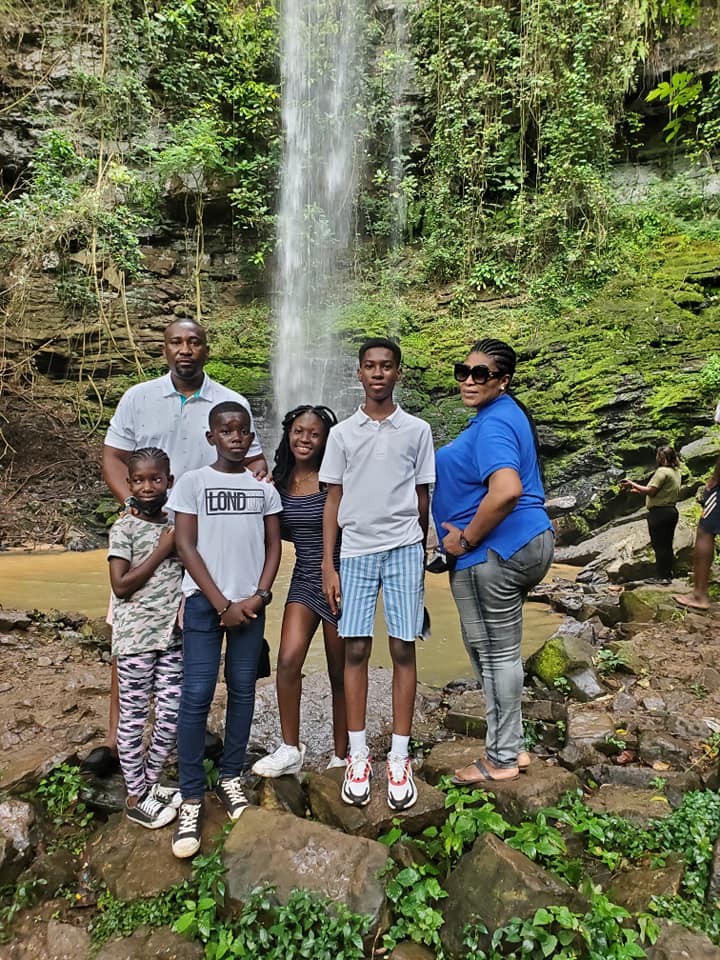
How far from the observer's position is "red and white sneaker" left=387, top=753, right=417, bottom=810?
2.29 m

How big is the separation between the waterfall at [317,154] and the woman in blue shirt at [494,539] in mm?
12676

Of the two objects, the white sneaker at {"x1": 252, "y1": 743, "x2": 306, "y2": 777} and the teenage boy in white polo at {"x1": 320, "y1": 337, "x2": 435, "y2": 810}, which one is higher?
the teenage boy in white polo at {"x1": 320, "y1": 337, "x2": 435, "y2": 810}

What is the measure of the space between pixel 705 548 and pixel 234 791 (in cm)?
400

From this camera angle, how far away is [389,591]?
243 cm

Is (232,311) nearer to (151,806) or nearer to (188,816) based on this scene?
(151,806)

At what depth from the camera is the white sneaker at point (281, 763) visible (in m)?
2.51

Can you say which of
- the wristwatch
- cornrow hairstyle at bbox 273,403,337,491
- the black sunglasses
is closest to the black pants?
the black sunglasses

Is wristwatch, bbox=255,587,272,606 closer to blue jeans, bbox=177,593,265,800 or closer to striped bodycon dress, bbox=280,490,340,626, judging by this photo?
blue jeans, bbox=177,593,265,800

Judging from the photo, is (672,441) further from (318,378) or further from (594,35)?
(594,35)

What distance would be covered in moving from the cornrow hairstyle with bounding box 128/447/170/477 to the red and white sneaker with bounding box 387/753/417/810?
1455 millimetres

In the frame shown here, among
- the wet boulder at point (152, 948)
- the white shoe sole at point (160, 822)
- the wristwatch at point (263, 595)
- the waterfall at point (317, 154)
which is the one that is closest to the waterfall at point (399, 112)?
the waterfall at point (317, 154)

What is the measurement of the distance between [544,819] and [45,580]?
6.58m

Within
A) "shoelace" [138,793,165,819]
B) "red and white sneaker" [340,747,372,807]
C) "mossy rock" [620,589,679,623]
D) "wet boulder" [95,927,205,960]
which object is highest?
"red and white sneaker" [340,747,372,807]

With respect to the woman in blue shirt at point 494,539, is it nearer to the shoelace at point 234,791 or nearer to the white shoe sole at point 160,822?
the shoelace at point 234,791
